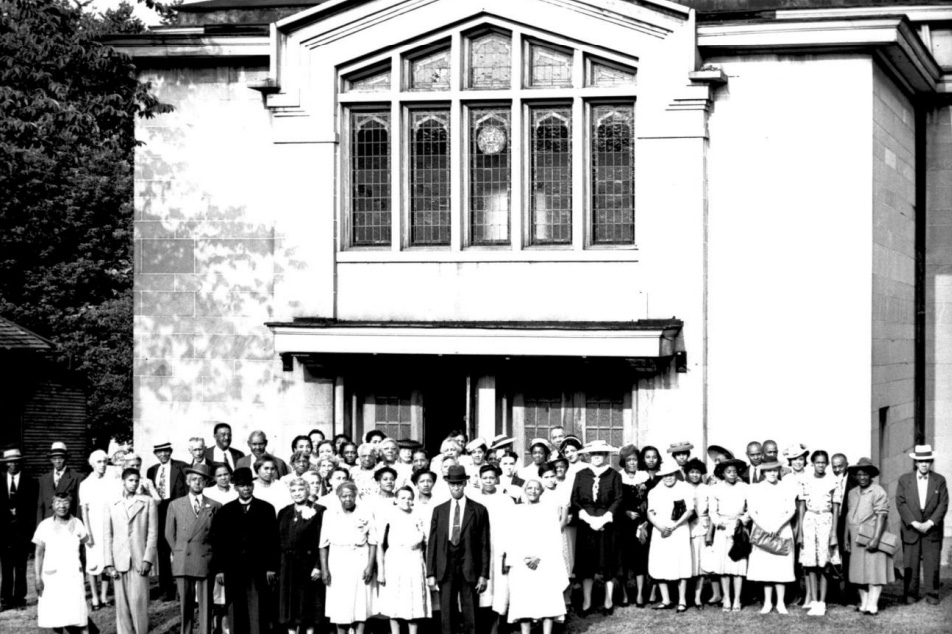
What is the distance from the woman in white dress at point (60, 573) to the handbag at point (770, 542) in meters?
7.42

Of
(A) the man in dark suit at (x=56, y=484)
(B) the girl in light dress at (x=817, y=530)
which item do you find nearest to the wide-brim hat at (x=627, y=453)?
(B) the girl in light dress at (x=817, y=530)

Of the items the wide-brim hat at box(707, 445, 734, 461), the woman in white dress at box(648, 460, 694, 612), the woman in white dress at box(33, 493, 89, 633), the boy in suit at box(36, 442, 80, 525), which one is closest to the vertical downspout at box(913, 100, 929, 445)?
the wide-brim hat at box(707, 445, 734, 461)

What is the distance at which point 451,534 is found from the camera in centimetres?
1747

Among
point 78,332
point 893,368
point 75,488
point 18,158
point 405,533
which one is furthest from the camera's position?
point 78,332

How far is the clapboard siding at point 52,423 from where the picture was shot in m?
34.2

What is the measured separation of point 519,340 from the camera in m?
22.6

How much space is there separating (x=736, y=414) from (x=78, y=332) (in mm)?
27947

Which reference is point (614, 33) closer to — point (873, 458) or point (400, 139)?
point (400, 139)

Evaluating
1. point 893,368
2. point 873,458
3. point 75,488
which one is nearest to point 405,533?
point 75,488

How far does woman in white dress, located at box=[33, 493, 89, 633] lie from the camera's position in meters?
17.3

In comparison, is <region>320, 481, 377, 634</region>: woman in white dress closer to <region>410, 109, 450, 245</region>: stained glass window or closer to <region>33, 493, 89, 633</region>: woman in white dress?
<region>33, 493, 89, 633</region>: woman in white dress

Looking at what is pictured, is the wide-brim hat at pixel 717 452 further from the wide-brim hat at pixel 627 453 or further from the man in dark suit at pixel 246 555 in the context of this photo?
the man in dark suit at pixel 246 555

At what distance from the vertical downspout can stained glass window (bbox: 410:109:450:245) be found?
24.4 feet

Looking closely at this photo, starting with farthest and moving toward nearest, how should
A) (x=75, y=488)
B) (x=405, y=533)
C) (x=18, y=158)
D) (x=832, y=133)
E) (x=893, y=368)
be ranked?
(x=18, y=158), (x=893, y=368), (x=832, y=133), (x=75, y=488), (x=405, y=533)
